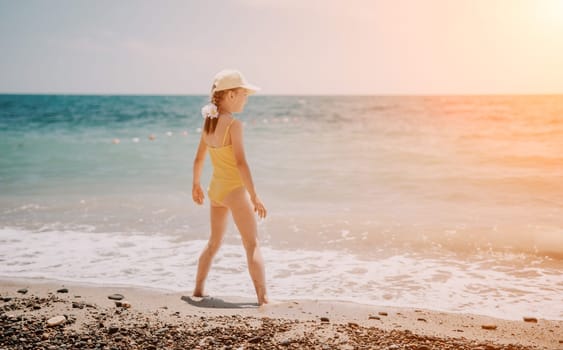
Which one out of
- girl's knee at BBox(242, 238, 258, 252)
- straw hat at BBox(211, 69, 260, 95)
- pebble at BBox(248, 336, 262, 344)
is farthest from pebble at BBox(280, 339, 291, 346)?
straw hat at BBox(211, 69, 260, 95)

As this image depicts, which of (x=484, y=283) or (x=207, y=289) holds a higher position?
(x=484, y=283)

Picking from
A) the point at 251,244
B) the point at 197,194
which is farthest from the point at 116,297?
the point at 251,244

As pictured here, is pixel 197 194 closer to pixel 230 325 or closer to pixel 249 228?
pixel 249 228

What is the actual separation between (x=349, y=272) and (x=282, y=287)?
87 centimetres

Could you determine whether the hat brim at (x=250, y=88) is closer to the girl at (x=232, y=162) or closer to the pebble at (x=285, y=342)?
the girl at (x=232, y=162)

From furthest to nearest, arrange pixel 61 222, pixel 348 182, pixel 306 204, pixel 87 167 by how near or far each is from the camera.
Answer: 1. pixel 87 167
2. pixel 348 182
3. pixel 306 204
4. pixel 61 222

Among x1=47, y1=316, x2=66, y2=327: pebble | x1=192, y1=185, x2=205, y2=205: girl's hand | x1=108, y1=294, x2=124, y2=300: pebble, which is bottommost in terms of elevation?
x1=108, y1=294, x2=124, y2=300: pebble

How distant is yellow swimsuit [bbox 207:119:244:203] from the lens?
14.2ft

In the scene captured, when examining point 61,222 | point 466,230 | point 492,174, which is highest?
point 492,174

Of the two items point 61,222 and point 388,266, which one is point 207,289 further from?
point 61,222

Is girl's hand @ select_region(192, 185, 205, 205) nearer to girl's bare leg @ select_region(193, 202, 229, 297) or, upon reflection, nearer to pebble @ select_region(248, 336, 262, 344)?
girl's bare leg @ select_region(193, 202, 229, 297)

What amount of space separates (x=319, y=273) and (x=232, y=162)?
1.90 m

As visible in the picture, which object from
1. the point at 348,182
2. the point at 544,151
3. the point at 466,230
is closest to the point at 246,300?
the point at 466,230

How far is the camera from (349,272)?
559 cm
